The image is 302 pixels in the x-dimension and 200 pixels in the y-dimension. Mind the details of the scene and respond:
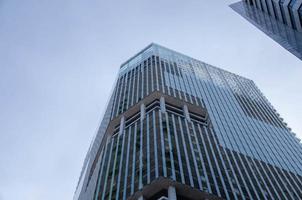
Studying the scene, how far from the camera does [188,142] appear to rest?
7344cm

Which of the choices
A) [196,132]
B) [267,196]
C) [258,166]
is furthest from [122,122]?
[267,196]

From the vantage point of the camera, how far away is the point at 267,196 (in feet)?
217

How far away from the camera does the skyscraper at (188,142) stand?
62.1 meters

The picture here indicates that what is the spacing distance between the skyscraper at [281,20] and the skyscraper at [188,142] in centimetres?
2195

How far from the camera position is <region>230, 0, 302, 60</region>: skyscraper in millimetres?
47812

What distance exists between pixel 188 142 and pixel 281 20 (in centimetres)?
2781

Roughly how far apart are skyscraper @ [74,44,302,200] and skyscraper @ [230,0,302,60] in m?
22.0

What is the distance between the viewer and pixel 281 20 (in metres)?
53.4

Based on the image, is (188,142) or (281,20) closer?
(281,20)

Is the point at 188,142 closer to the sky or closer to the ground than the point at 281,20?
closer to the sky

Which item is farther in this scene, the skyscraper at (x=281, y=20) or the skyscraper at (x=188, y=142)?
the skyscraper at (x=188, y=142)

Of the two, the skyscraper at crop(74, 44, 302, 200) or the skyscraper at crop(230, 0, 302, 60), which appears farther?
the skyscraper at crop(74, 44, 302, 200)

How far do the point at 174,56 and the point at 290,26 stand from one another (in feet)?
Result: 250

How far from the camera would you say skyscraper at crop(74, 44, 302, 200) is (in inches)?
2443
